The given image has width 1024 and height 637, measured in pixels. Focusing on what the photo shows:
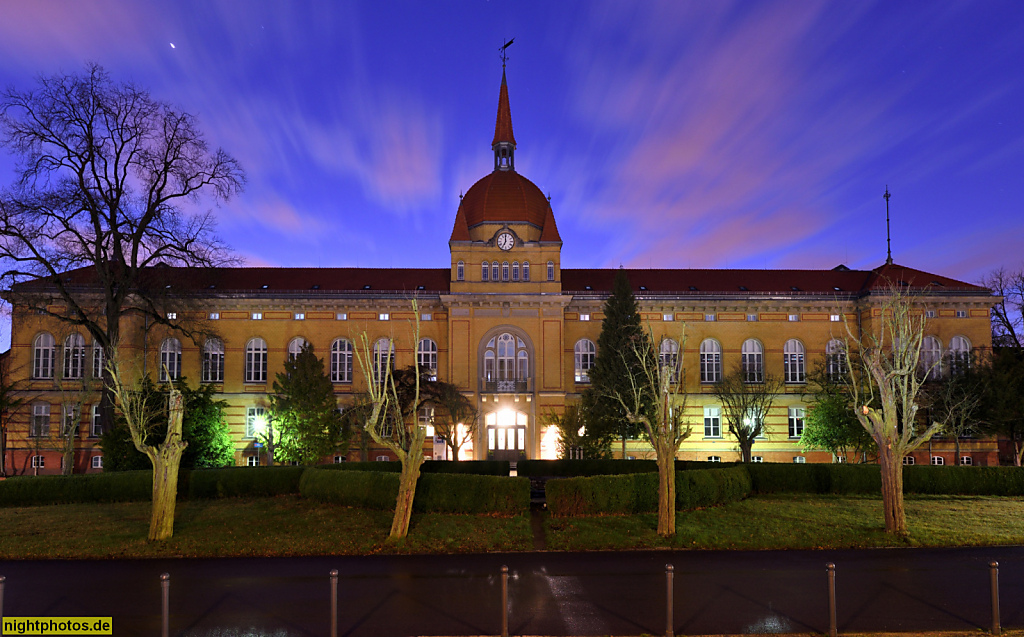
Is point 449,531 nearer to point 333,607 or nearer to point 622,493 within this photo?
point 622,493

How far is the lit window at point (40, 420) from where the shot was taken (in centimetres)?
4366

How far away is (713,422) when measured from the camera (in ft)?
155

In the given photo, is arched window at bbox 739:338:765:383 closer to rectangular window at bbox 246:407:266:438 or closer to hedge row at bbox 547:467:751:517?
hedge row at bbox 547:467:751:517

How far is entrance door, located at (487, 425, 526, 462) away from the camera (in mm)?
44719

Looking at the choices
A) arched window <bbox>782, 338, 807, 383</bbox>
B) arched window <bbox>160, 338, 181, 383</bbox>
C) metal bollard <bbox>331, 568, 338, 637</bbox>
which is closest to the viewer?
metal bollard <bbox>331, 568, 338, 637</bbox>

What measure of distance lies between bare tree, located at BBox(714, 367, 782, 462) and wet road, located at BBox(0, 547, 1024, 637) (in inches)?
890

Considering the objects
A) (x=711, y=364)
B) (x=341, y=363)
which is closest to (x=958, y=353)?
(x=711, y=364)

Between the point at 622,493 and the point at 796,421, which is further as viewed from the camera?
the point at 796,421

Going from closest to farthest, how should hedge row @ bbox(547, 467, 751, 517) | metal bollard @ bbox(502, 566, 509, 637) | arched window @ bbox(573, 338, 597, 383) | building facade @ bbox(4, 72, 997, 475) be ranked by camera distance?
metal bollard @ bbox(502, 566, 509, 637) < hedge row @ bbox(547, 467, 751, 517) < building facade @ bbox(4, 72, 997, 475) < arched window @ bbox(573, 338, 597, 383)

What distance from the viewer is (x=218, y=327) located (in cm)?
4672

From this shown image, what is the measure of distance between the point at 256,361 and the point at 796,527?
36.8m

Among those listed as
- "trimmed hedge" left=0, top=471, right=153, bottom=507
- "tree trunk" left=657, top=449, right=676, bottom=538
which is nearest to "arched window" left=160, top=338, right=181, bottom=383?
"trimmed hedge" left=0, top=471, right=153, bottom=507

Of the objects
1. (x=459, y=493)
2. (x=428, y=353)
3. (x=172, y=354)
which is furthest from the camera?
(x=428, y=353)

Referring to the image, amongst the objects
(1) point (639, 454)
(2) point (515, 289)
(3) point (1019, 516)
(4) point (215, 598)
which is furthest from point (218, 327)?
(3) point (1019, 516)
